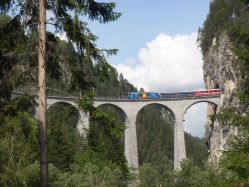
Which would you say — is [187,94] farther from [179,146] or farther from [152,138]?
[152,138]

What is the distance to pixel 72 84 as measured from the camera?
11.4 m

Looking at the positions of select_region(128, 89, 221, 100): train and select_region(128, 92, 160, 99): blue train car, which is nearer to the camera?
select_region(128, 92, 160, 99): blue train car

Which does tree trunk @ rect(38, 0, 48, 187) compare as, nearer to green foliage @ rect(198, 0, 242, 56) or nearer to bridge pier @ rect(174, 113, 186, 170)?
bridge pier @ rect(174, 113, 186, 170)

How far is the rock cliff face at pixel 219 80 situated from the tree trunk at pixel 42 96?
67.4 meters

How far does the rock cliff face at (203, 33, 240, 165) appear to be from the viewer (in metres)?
78.9

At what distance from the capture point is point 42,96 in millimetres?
10828

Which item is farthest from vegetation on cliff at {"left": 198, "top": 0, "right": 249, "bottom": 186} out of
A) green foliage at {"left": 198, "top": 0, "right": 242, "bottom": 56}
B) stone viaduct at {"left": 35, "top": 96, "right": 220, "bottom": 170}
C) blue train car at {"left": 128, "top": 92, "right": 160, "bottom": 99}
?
blue train car at {"left": 128, "top": 92, "right": 160, "bottom": 99}

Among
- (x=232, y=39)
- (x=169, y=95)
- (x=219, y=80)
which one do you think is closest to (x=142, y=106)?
(x=169, y=95)

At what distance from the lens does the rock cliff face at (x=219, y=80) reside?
78.9 metres

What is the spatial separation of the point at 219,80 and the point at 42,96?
7750cm

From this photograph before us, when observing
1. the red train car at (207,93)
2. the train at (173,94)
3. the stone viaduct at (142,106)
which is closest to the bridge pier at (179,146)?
the stone viaduct at (142,106)

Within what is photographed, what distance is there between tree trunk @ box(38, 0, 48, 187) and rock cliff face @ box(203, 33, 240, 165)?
67.4 meters

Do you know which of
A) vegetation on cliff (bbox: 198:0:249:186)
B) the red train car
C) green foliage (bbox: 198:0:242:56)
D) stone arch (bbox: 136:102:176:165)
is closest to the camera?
vegetation on cliff (bbox: 198:0:249:186)

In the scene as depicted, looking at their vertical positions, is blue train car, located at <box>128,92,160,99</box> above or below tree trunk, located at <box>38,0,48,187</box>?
above
